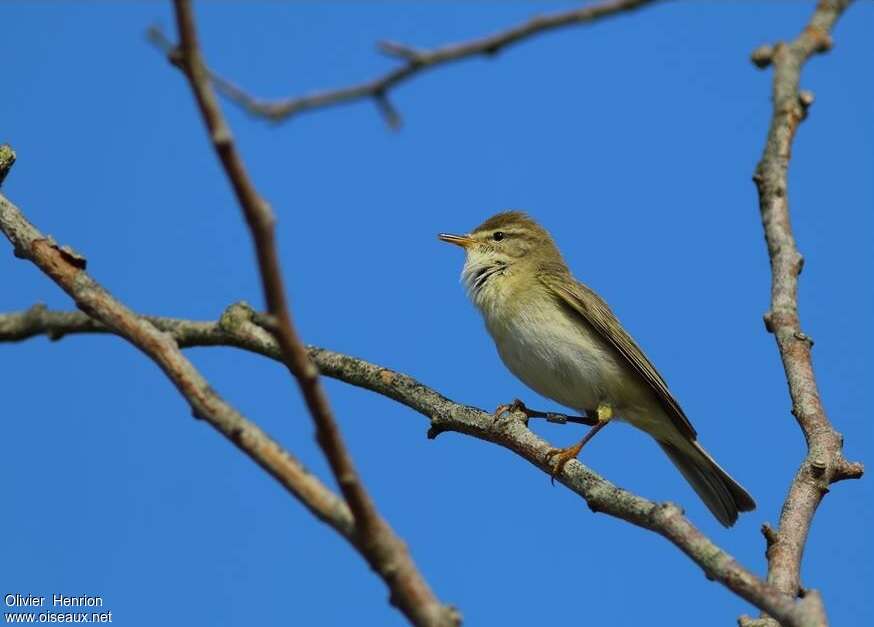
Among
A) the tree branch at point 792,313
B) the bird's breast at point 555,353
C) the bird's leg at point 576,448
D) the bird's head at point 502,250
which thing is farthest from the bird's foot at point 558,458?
the bird's head at point 502,250

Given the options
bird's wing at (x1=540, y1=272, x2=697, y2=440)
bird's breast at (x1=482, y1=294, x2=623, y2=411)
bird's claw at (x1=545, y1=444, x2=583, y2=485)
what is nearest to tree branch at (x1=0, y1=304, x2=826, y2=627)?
bird's claw at (x1=545, y1=444, x2=583, y2=485)

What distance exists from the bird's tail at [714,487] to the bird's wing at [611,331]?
166 mm

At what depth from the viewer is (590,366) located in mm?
7168

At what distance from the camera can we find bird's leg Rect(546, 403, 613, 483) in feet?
16.5

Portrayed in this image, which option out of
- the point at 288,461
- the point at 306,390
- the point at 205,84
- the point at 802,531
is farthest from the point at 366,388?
the point at 205,84

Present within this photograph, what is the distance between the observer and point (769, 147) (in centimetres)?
600

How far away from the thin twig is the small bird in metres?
4.50

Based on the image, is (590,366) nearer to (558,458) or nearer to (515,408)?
(515,408)

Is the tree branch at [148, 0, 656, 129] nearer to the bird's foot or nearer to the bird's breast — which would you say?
the bird's foot

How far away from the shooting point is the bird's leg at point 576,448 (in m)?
5.04

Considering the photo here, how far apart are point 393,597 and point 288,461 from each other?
0.45 meters

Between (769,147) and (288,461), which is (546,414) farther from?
(288,461)

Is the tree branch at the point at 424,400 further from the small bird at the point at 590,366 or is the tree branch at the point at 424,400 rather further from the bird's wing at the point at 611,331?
the bird's wing at the point at 611,331

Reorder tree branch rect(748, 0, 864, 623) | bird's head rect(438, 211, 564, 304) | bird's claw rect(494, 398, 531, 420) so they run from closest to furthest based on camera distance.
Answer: tree branch rect(748, 0, 864, 623) < bird's claw rect(494, 398, 531, 420) < bird's head rect(438, 211, 564, 304)
